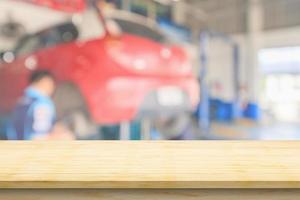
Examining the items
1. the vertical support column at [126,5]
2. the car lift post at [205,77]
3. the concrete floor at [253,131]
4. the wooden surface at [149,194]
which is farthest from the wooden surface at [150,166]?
the vertical support column at [126,5]

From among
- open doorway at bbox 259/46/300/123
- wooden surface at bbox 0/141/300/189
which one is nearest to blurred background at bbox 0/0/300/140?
open doorway at bbox 259/46/300/123

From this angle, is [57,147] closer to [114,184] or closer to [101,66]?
[114,184]

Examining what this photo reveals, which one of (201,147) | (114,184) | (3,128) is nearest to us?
(114,184)

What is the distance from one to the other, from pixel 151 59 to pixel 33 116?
428 millimetres

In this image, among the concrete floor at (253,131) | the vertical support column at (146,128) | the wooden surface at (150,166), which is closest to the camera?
the wooden surface at (150,166)

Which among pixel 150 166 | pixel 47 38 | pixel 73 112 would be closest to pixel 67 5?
pixel 47 38

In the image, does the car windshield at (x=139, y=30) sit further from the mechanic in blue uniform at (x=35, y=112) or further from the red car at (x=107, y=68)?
the mechanic in blue uniform at (x=35, y=112)

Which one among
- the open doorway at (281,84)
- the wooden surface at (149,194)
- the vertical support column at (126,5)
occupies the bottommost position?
the wooden surface at (149,194)

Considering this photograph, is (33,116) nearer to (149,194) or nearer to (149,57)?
(149,57)

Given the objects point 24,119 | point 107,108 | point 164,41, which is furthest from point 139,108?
point 24,119

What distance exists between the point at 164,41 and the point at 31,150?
0.78m

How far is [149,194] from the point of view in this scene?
1.36 feet

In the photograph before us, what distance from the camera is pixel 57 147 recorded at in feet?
1.63

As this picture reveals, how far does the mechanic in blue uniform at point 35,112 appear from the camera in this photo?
3.62ft
